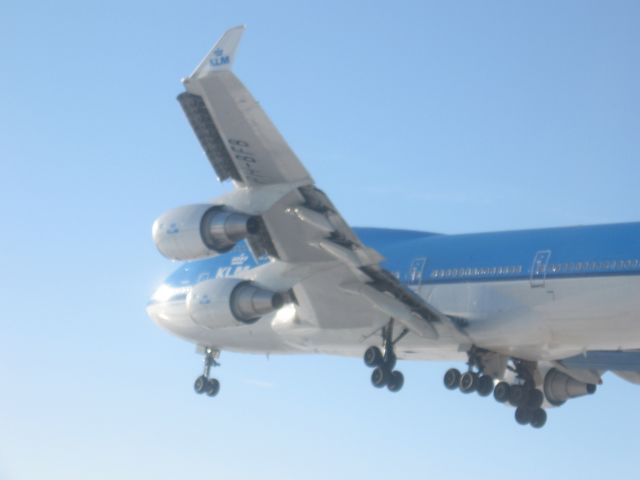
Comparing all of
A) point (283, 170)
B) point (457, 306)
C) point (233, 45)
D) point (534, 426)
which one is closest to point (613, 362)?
point (534, 426)

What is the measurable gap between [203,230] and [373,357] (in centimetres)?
537

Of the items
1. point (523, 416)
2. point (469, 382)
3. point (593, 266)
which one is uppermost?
point (593, 266)

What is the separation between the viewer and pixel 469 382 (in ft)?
103

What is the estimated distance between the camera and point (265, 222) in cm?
2973

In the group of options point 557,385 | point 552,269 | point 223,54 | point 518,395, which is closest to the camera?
point 223,54

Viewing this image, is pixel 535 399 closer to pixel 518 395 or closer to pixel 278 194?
pixel 518 395

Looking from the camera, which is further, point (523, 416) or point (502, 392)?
point (523, 416)

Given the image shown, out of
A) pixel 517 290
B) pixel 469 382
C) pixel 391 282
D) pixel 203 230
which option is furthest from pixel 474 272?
pixel 203 230

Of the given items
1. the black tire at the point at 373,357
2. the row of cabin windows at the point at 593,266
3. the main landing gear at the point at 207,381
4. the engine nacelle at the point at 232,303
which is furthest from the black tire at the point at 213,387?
the row of cabin windows at the point at 593,266

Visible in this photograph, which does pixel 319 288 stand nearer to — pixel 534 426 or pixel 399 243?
pixel 399 243

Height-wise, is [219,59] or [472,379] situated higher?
[219,59]

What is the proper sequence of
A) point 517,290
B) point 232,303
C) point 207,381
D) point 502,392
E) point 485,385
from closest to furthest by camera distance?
Answer: point 517,290 < point 232,303 < point 485,385 < point 502,392 < point 207,381

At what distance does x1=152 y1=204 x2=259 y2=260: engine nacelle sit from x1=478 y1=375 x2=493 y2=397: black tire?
6694 millimetres

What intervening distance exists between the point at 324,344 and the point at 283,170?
6.38 m
